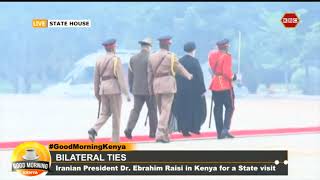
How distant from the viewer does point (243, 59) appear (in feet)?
25.0

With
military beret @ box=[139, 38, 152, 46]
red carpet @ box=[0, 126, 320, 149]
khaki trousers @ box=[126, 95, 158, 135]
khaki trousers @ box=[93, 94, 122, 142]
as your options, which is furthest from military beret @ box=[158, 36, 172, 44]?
red carpet @ box=[0, 126, 320, 149]

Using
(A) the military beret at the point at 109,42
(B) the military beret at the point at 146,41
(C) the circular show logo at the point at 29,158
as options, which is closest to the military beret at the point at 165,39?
(B) the military beret at the point at 146,41

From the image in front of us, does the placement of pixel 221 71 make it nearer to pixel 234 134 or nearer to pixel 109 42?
pixel 234 134

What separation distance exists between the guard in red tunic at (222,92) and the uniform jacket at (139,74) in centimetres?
73

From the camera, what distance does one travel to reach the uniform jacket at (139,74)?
7660 millimetres

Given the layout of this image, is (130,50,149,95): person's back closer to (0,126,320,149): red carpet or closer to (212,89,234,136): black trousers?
(0,126,320,149): red carpet

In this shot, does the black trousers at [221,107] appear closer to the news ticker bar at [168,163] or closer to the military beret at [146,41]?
the news ticker bar at [168,163]

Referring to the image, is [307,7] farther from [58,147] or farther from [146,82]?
[58,147]

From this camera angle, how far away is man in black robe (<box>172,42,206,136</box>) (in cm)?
767

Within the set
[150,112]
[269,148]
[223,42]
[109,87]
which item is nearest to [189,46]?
[223,42]

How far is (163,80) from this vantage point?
763 cm

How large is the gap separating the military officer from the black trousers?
68 cm

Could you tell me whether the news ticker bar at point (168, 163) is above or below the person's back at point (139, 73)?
below

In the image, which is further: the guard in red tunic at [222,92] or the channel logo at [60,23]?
the guard in red tunic at [222,92]
